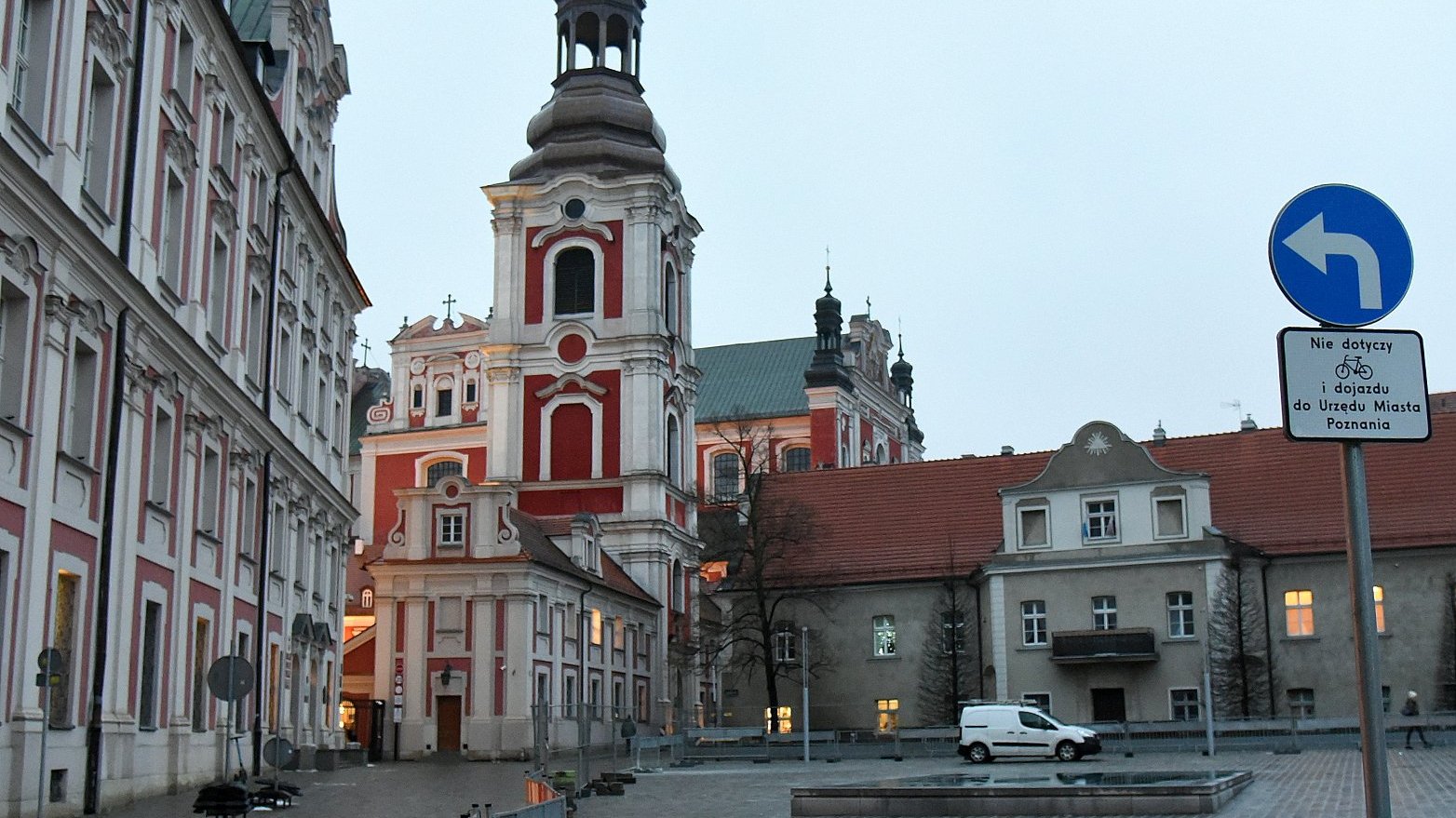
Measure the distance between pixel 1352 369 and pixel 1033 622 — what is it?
4321 cm

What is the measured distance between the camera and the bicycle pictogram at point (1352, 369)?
221 inches

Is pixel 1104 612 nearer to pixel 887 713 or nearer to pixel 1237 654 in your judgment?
pixel 1237 654

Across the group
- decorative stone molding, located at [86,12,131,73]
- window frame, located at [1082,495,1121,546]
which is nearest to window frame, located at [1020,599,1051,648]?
window frame, located at [1082,495,1121,546]

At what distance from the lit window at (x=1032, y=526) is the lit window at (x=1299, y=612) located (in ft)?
23.3

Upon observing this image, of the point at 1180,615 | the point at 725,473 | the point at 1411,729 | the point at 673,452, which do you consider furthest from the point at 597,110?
the point at 1411,729

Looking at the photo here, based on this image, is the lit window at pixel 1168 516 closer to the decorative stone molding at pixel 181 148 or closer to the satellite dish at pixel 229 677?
the decorative stone molding at pixel 181 148

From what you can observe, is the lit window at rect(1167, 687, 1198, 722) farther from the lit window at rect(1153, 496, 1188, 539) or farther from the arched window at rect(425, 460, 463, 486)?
the arched window at rect(425, 460, 463, 486)

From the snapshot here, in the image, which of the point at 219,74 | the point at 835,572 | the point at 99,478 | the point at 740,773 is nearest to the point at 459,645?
the point at 835,572

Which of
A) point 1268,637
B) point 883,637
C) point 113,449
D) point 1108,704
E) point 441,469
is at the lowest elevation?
point 1108,704

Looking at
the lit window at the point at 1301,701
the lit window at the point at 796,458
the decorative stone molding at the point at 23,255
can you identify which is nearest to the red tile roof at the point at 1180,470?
the lit window at the point at 1301,701

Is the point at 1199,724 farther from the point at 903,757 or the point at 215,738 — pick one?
the point at 215,738

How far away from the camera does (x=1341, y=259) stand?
5.71 meters

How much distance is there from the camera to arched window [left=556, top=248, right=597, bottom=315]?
59.6 metres

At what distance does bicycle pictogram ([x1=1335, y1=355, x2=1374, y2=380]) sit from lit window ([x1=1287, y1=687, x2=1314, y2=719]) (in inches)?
1671
